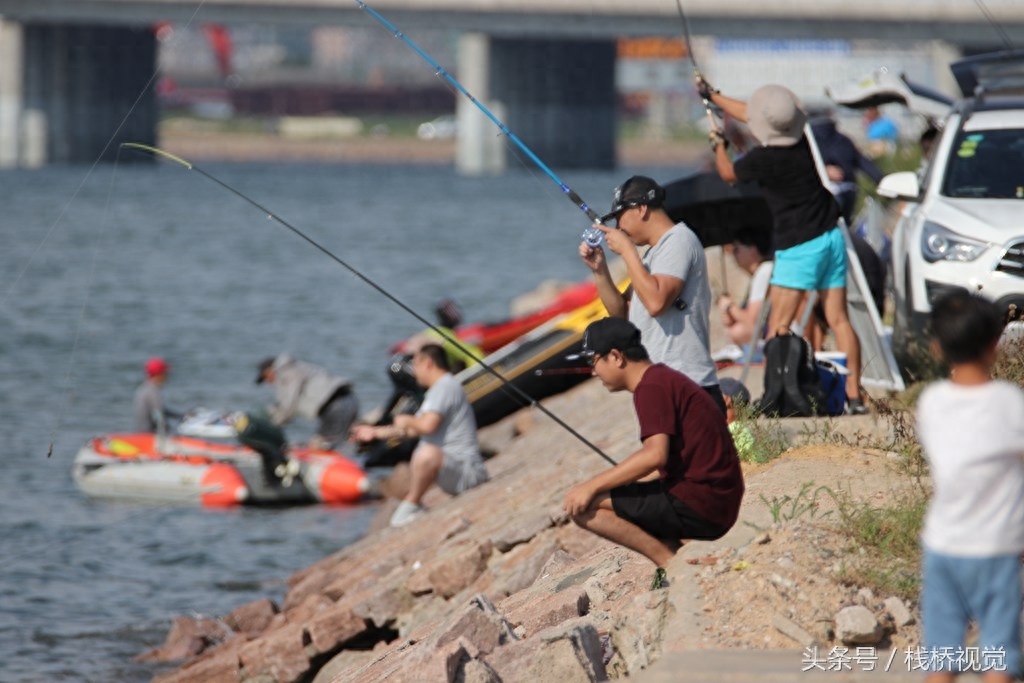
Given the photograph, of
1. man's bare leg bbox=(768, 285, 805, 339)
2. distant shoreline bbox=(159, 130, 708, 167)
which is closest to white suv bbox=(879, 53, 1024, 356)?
Answer: man's bare leg bbox=(768, 285, 805, 339)

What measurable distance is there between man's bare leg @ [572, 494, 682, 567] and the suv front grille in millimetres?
4184

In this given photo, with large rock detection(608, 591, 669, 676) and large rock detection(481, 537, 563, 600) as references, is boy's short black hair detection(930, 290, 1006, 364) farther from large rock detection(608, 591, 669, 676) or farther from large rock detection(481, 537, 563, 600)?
large rock detection(481, 537, 563, 600)

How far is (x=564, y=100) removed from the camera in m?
91.5

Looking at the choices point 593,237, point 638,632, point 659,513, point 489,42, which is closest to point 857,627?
A: point 638,632

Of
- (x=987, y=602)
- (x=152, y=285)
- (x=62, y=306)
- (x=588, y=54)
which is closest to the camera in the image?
(x=987, y=602)

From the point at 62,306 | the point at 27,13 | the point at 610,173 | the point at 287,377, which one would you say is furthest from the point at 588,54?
the point at 287,377

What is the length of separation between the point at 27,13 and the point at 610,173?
36.6 m

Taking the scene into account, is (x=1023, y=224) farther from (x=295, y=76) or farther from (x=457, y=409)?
(x=295, y=76)

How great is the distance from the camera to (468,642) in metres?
6.46

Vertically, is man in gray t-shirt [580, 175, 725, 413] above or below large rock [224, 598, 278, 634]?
above

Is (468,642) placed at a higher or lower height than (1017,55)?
lower

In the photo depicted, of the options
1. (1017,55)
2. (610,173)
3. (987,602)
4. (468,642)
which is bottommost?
(610,173)

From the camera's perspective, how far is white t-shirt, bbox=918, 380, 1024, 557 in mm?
4770

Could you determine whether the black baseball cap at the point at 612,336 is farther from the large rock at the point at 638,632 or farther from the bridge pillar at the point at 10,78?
the bridge pillar at the point at 10,78
